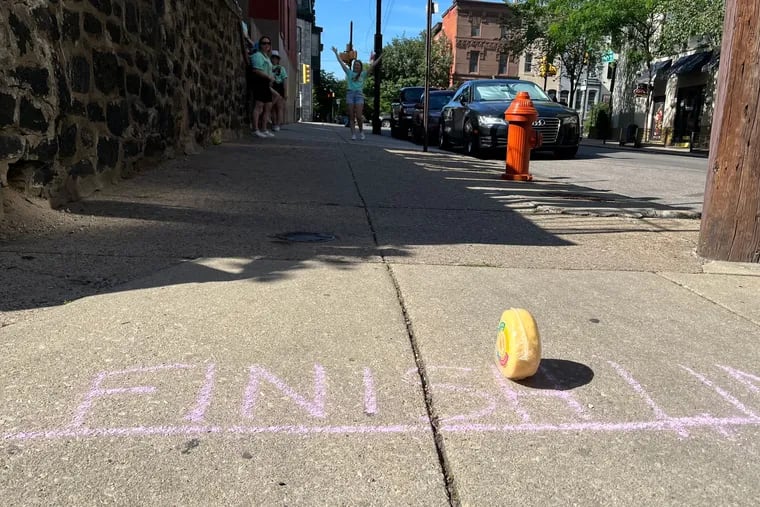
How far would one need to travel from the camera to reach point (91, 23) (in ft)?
17.1

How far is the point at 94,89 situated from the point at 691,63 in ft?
99.6

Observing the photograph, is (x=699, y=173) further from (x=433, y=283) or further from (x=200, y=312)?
(x=200, y=312)

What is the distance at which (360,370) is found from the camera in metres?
2.52

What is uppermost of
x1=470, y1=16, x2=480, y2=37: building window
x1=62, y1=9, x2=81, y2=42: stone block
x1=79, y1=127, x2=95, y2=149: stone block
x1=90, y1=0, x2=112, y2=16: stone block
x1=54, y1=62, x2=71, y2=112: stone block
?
x1=470, y1=16, x2=480, y2=37: building window

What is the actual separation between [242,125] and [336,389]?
11.2 meters

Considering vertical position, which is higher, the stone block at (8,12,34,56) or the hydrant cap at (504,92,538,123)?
the stone block at (8,12,34,56)

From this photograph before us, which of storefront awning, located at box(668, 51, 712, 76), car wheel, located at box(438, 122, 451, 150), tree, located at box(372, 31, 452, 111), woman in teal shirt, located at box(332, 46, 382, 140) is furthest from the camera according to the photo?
tree, located at box(372, 31, 452, 111)

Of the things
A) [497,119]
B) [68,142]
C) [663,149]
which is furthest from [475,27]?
[68,142]

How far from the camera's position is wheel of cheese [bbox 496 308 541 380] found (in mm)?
2391

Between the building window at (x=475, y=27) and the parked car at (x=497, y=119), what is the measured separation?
50397 millimetres

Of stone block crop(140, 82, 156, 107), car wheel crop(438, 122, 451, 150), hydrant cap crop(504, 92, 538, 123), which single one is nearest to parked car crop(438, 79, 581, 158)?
car wheel crop(438, 122, 451, 150)

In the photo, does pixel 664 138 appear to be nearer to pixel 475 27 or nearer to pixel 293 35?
pixel 293 35

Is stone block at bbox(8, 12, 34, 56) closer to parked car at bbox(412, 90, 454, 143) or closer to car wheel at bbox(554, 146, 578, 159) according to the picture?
car wheel at bbox(554, 146, 578, 159)

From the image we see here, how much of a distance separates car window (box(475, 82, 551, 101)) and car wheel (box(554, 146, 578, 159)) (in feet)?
3.86
